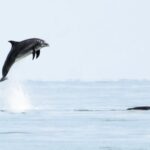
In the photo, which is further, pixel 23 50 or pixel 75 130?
pixel 23 50

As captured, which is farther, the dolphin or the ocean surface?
the dolphin

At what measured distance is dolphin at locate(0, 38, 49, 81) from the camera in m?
41.6

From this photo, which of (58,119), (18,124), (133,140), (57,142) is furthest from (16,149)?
(58,119)

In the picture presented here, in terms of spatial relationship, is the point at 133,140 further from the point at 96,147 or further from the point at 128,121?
the point at 128,121

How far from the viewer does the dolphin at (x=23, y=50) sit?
41619 millimetres

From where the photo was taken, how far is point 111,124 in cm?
4200

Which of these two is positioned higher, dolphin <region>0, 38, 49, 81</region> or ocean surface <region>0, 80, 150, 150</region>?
dolphin <region>0, 38, 49, 81</region>

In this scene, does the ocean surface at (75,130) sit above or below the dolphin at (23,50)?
below

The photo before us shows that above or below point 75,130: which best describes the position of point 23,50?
above

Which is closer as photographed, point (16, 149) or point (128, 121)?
point (16, 149)

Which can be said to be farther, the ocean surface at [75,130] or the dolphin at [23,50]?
the dolphin at [23,50]

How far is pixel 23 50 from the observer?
42.7 metres

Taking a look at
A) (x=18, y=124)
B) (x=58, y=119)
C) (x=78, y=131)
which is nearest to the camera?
(x=78, y=131)

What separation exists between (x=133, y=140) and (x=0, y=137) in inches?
197
